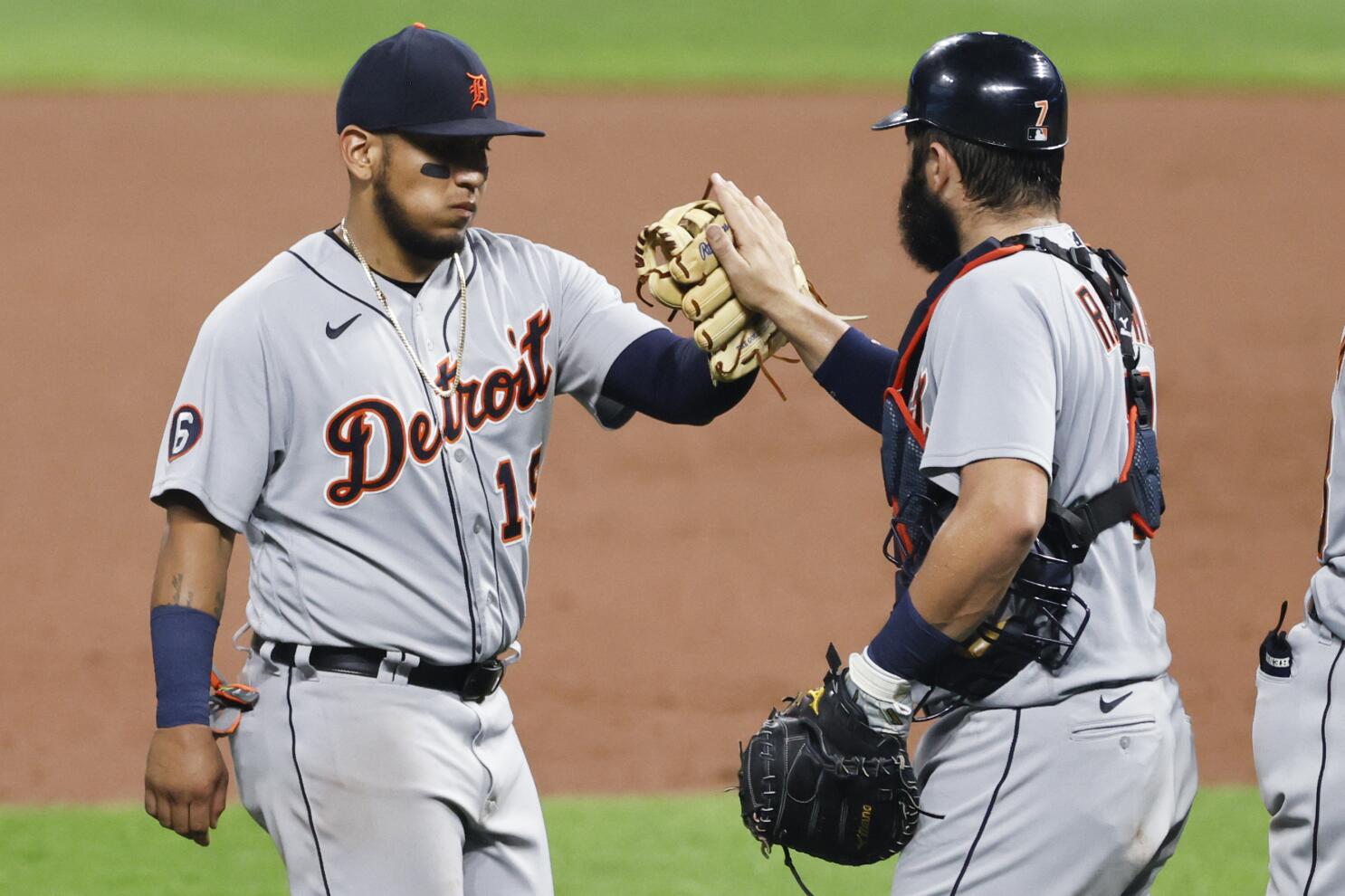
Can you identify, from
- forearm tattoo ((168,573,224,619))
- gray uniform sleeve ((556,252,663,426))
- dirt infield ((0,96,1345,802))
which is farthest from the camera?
dirt infield ((0,96,1345,802))

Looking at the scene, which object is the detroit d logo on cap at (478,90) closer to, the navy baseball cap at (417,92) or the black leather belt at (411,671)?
the navy baseball cap at (417,92)

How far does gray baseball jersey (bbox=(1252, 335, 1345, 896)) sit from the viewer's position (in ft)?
10.3

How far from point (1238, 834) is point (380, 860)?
3.55m

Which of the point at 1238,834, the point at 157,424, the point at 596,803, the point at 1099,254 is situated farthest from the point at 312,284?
the point at 157,424

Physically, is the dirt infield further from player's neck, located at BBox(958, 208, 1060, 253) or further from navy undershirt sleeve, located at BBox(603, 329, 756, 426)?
player's neck, located at BBox(958, 208, 1060, 253)

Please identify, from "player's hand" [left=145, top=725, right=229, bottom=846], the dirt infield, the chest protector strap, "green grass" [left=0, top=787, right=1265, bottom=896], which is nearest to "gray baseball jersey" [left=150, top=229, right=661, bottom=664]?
"player's hand" [left=145, top=725, right=229, bottom=846]

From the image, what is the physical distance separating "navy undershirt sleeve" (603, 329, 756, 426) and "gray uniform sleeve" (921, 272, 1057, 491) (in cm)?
76

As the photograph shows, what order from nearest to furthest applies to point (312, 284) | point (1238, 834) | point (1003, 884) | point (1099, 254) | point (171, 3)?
1. point (1003, 884)
2. point (1099, 254)
3. point (312, 284)
4. point (1238, 834)
5. point (171, 3)

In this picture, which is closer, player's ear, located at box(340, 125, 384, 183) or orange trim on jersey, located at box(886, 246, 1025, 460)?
orange trim on jersey, located at box(886, 246, 1025, 460)

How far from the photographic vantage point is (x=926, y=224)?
3.15m

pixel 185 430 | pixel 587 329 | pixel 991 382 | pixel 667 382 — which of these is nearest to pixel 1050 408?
pixel 991 382

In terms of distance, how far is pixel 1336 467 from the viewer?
3.18 metres

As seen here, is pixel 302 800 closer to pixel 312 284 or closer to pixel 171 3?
pixel 312 284

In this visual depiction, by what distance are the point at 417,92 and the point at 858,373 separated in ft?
3.37
